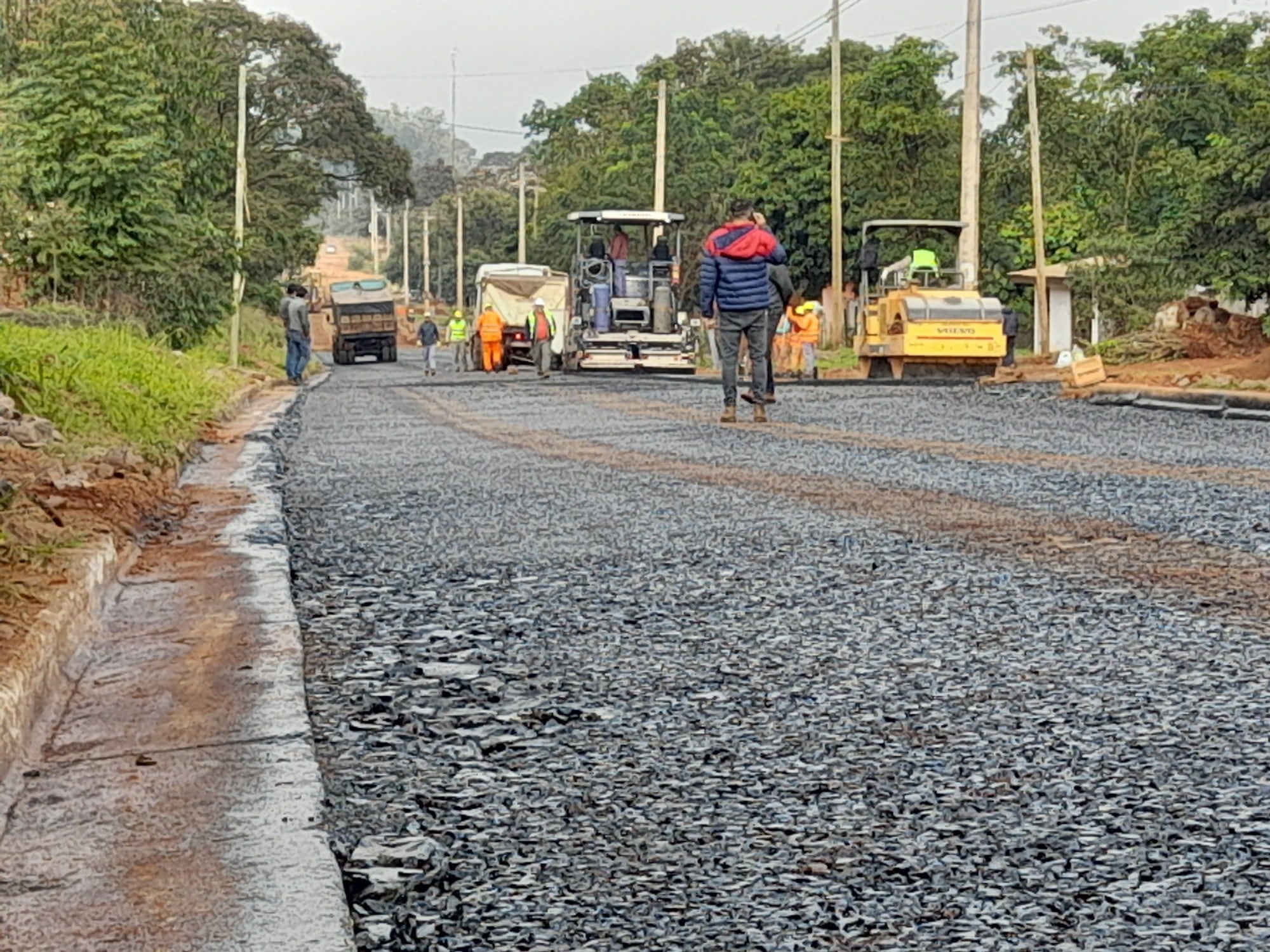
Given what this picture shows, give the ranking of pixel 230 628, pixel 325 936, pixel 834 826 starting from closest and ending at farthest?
pixel 325 936
pixel 834 826
pixel 230 628

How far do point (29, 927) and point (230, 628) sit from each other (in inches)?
110

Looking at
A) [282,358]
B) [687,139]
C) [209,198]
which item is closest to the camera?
[209,198]

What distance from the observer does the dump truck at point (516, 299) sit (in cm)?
4441

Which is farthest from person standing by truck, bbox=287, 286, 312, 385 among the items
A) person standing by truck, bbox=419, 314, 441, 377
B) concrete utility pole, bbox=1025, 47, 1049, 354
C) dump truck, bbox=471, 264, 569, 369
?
concrete utility pole, bbox=1025, 47, 1049, 354

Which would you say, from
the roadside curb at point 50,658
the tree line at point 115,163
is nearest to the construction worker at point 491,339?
the tree line at point 115,163

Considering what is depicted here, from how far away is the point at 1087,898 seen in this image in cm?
303

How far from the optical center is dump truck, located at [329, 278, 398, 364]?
58.4 meters

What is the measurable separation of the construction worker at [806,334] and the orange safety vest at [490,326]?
1010 cm

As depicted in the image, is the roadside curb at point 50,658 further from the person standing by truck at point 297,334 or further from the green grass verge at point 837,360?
the green grass verge at point 837,360

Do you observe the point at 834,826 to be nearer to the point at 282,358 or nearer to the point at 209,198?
the point at 209,198

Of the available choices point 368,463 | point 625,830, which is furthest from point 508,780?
point 368,463

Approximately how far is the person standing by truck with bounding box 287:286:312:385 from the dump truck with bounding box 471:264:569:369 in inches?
439

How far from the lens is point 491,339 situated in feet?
139

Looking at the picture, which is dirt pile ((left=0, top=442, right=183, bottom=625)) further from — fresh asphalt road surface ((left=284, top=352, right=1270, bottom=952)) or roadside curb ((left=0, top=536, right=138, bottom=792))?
fresh asphalt road surface ((left=284, top=352, right=1270, bottom=952))
